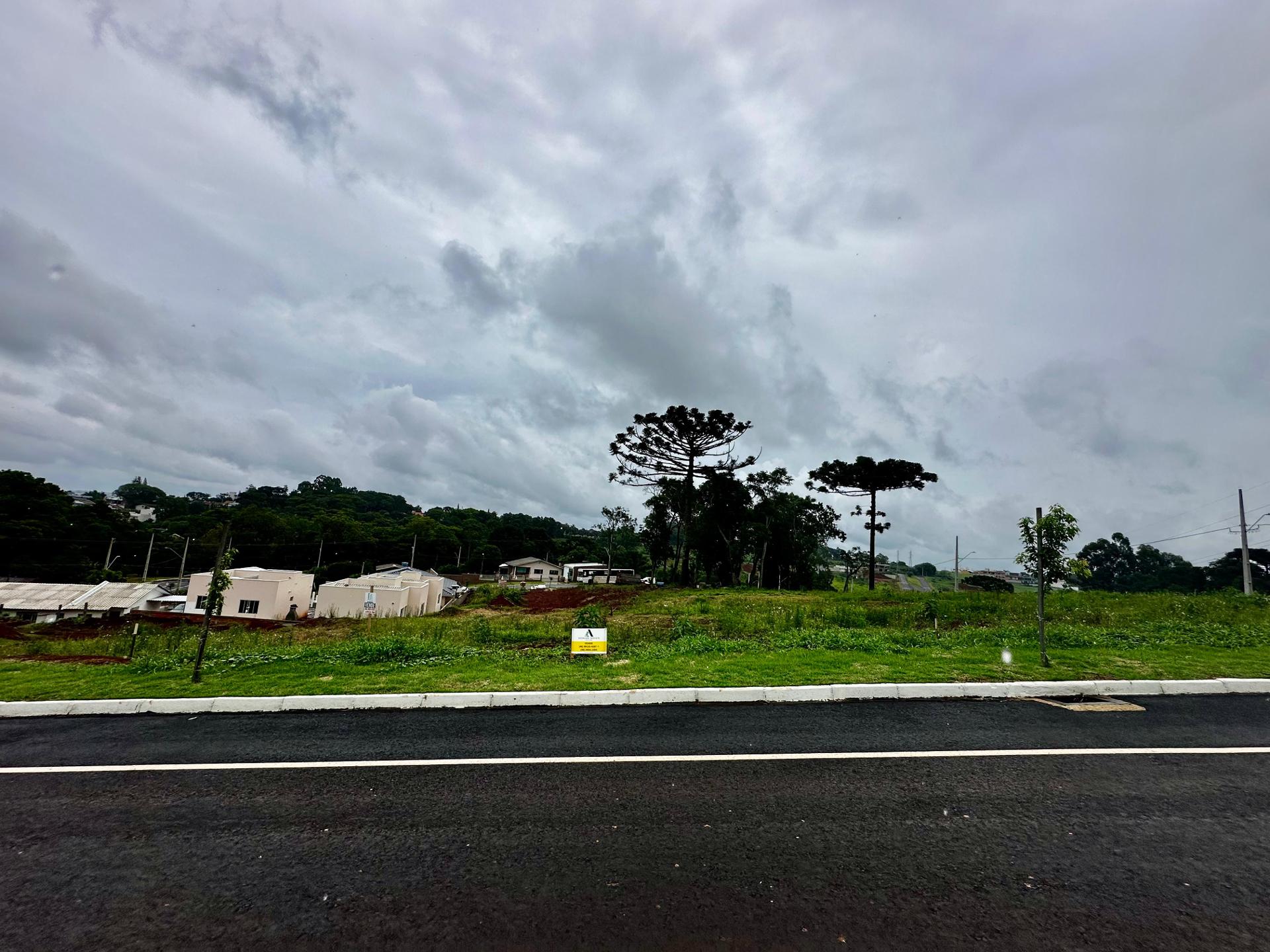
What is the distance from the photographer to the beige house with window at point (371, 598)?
4153 cm

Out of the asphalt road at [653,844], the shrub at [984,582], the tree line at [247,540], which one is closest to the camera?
the asphalt road at [653,844]

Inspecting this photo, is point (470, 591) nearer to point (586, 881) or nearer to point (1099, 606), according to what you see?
point (1099, 606)

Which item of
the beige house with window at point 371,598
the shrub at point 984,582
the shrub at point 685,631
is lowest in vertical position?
the beige house with window at point 371,598

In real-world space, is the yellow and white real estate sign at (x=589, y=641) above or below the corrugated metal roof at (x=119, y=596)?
above

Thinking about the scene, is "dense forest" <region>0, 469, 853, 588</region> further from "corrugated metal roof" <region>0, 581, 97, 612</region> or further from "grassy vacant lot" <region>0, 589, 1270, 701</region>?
"grassy vacant lot" <region>0, 589, 1270, 701</region>

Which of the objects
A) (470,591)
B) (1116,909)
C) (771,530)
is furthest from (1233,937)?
(470,591)

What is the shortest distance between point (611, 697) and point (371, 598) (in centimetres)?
3823

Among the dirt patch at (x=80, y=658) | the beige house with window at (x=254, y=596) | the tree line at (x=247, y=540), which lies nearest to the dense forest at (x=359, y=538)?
the tree line at (x=247, y=540)

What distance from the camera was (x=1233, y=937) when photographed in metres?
3.46

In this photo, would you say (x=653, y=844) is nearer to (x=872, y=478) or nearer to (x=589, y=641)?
(x=589, y=641)

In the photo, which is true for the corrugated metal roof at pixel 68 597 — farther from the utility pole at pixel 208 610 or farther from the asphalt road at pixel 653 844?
the asphalt road at pixel 653 844

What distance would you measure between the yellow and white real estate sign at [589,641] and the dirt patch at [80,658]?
39.4 ft

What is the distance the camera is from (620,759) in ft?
21.8

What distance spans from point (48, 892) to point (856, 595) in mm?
33247
